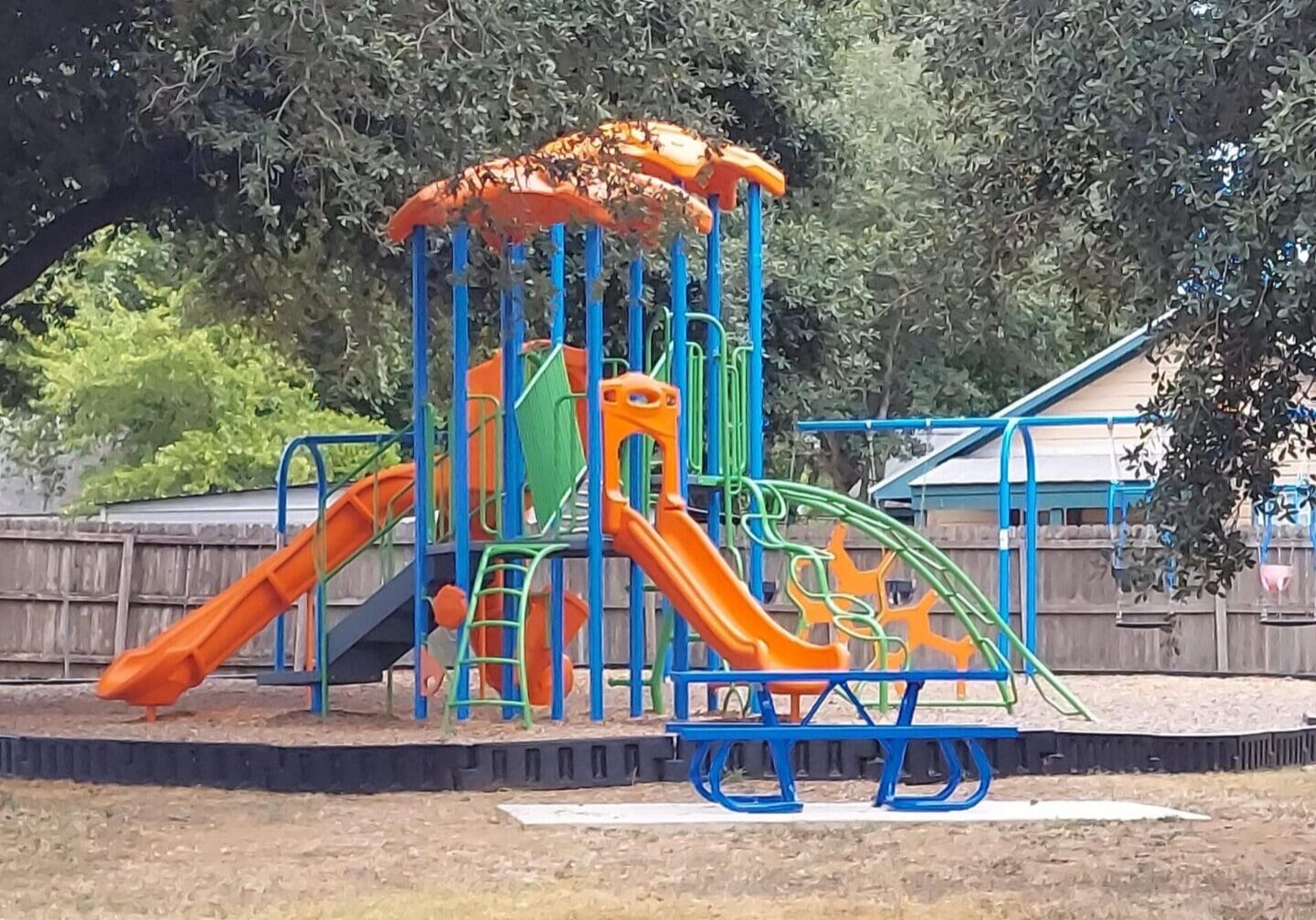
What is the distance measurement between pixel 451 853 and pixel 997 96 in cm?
337

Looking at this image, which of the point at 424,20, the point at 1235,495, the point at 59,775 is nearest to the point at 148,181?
the point at 59,775

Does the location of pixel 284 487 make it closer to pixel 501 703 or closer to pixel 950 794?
pixel 501 703

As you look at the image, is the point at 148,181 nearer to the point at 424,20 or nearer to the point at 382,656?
the point at 382,656

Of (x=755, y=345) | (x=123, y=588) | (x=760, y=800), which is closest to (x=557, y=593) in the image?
(x=755, y=345)

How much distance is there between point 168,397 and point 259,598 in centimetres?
1554

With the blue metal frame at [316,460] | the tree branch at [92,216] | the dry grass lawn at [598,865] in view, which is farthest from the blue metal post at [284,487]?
the dry grass lawn at [598,865]

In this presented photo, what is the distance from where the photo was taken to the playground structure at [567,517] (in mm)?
10719

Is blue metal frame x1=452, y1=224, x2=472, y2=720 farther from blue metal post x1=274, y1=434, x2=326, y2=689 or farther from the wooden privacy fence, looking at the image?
the wooden privacy fence

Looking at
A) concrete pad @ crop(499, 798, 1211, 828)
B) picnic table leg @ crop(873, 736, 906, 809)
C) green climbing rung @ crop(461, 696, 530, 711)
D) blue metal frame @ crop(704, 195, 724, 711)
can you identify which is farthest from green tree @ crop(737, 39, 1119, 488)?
green climbing rung @ crop(461, 696, 530, 711)

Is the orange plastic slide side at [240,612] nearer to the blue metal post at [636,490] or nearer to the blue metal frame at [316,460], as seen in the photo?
the blue metal frame at [316,460]

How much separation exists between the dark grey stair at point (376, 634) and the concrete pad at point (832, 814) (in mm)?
3082

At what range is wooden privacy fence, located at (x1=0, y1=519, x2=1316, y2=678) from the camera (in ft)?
59.6

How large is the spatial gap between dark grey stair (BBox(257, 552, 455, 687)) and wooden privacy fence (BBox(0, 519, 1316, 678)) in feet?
16.3

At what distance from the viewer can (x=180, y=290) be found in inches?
928
